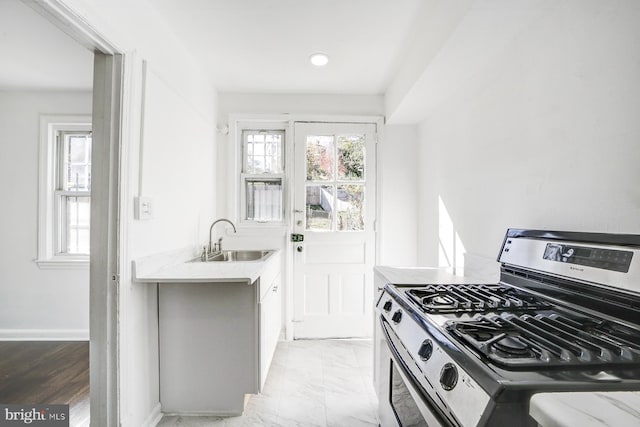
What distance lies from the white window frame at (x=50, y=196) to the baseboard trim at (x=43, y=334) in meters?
0.61

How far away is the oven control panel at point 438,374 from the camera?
61 cm

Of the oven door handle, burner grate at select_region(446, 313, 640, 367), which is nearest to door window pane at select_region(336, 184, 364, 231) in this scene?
the oven door handle

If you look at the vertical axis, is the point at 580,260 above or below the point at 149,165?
below

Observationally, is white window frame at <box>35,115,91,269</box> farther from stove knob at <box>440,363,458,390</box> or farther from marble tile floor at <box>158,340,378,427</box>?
stove knob at <box>440,363,458,390</box>

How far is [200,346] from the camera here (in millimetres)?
1824

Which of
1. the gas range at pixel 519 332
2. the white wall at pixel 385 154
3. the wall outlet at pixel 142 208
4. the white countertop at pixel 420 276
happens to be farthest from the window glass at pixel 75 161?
the gas range at pixel 519 332

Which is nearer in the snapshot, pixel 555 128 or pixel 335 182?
pixel 555 128

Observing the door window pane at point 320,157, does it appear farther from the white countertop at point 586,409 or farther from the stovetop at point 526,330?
the white countertop at point 586,409

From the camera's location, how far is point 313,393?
6.81 feet

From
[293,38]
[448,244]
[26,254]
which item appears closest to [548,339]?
[448,244]

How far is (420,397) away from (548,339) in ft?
1.20

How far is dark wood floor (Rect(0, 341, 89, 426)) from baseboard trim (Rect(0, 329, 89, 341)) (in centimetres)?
6

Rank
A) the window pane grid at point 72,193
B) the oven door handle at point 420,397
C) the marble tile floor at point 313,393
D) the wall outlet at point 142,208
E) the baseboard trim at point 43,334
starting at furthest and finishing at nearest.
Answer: the window pane grid at point 72,193
the baseboard trim at point 43,334
the marble tile floor at point 313,393
the wall outlet at point 142,208
the oven door handle at point 420,397

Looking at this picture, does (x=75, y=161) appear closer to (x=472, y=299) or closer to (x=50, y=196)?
(x=50, y=196)
